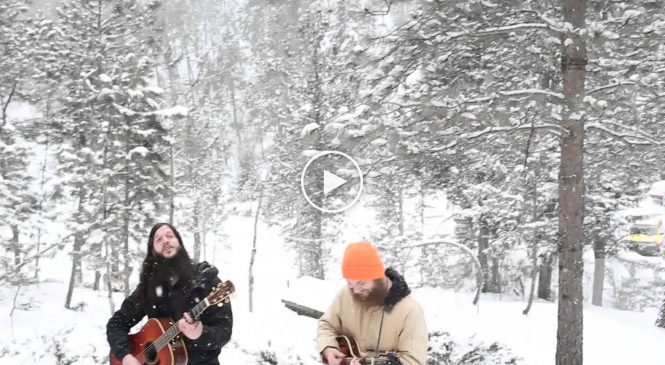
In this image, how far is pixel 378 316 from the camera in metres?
3.51

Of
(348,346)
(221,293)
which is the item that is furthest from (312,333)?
(348,346)

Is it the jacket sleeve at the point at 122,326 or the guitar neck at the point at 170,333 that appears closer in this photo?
the guitar neck at the point at 170,333

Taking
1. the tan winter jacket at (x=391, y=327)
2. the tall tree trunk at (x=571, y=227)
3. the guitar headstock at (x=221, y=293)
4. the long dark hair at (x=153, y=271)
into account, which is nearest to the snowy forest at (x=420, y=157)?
the tall tree trunk at (x=571, y=227)

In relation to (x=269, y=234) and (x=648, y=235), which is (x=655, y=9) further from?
(x=269, y=234)

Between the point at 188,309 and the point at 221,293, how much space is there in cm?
43

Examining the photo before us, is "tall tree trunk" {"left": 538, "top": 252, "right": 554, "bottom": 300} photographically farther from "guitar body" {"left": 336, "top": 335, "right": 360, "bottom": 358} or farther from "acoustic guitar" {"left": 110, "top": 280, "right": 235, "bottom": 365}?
"acoustic guitar" {"left": 110, "top": 280, "right": 235, "bottom": 365}

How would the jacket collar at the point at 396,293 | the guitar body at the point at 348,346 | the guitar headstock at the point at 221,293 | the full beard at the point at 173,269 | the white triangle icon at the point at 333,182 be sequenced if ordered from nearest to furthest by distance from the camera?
the jacket collar at the point at 396,293, the guitar body at the point at 348,346, the guitar headstock at the point at 221,293, the full beard at the point at 173,269, the white triangle icon at the point at 333,182

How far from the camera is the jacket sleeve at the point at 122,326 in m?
4.23

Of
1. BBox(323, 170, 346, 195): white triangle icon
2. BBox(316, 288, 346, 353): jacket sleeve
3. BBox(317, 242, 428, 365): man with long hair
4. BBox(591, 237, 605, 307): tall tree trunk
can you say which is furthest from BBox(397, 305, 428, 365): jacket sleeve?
BBox(591, 237, 605, 307): tall tree trunk

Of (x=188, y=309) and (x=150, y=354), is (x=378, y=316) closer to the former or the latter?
(x=188, y=309)

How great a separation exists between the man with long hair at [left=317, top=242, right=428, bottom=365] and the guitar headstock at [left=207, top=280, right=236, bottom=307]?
30.8 inches

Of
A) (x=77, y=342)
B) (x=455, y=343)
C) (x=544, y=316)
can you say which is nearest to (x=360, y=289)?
(x=455, y=343)

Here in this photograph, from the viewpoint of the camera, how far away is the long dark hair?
4160mm

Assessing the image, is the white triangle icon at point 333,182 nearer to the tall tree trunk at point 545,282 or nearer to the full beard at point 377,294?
the full beard at point 377,294
